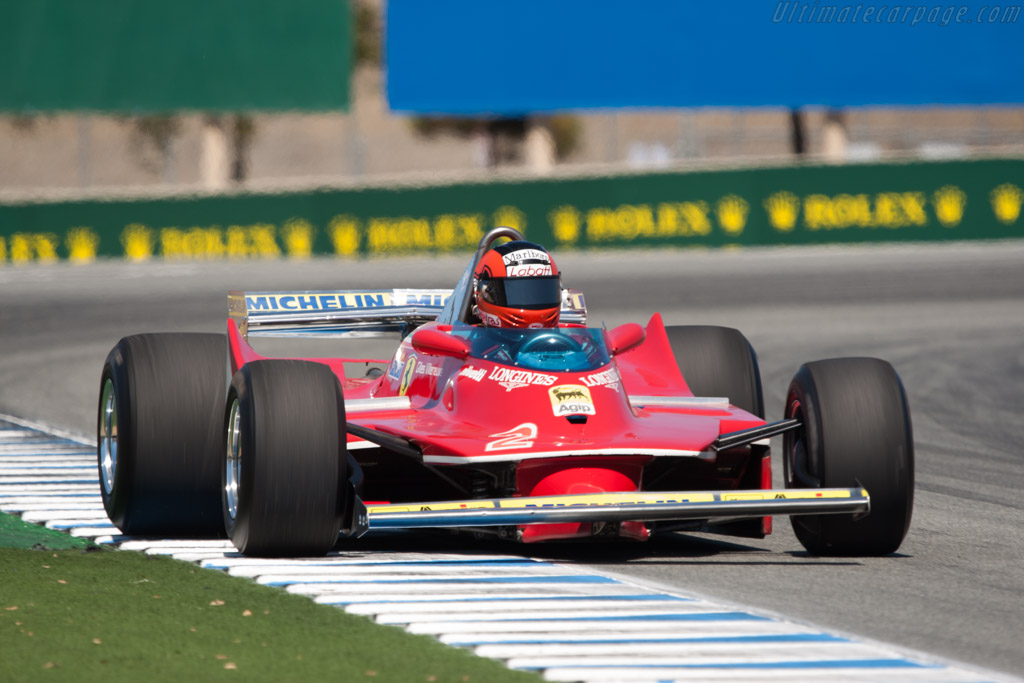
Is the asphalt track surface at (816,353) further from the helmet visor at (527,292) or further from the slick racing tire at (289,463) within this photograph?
the helmet visor at (527,292)

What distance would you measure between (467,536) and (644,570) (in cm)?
117

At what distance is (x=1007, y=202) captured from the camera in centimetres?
2858

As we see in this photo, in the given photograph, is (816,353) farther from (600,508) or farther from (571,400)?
(600,508)

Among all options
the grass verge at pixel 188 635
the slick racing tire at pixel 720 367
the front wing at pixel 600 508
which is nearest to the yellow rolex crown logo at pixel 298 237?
the slick racing tire at pixel 720 367

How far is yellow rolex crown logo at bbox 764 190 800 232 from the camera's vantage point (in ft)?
91.9

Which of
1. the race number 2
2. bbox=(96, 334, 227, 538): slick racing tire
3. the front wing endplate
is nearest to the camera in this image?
the front wing endplate

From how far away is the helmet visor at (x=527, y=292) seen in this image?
26.7 ft

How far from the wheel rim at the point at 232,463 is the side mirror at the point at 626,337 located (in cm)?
202

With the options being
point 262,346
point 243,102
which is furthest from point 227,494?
point 243,102

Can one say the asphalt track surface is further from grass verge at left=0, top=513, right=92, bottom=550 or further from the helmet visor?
grass verge at left=0, top=513, right=92, bottom=550

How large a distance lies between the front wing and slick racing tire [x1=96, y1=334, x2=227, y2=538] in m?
1.17

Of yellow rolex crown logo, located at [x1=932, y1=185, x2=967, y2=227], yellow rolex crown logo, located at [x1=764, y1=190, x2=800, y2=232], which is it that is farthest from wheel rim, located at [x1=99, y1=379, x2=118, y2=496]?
yellow rolex crown logo, located at [x1=932, y1=185, x2=967, y2=227]

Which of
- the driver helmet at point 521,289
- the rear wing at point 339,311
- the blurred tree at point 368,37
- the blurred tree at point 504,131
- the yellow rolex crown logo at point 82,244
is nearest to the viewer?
the driver helmet at point 521,289

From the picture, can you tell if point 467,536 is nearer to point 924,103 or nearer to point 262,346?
point 262,346
